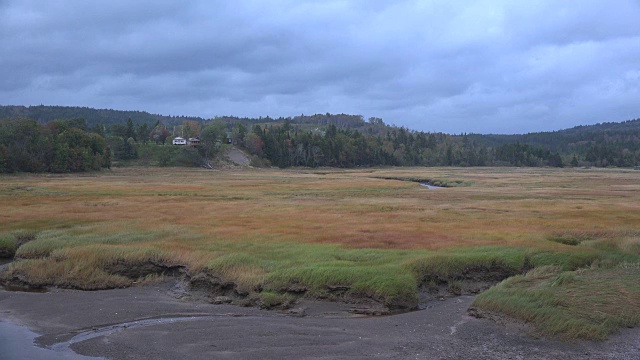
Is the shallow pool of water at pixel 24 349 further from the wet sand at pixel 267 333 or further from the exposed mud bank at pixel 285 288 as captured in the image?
the exposed mud bank at pixel 285 288

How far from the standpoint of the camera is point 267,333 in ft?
62.2

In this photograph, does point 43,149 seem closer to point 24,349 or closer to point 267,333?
point 24,349

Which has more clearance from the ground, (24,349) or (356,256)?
(356,256)

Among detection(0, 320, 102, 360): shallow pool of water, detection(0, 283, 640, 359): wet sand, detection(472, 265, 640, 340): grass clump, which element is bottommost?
detection(0, 320, 102, 360): shallow pool of water

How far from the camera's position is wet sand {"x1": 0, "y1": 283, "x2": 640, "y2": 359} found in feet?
56.9

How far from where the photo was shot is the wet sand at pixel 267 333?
683 inches

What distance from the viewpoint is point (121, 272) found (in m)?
27.7

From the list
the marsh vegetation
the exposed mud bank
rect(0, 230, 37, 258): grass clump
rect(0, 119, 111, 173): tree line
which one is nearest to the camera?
the marsh vegetation

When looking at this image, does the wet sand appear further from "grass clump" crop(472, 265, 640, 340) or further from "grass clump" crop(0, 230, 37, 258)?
"grass clump" crop(0, 230, 37, 258)

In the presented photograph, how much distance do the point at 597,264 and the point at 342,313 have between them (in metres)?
14.0

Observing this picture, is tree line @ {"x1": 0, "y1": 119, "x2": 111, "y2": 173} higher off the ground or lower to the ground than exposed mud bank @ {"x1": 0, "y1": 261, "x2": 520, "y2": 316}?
higher

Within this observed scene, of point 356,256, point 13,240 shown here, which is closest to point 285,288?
point 356,256

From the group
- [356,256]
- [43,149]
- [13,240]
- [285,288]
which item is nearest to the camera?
[285,288]

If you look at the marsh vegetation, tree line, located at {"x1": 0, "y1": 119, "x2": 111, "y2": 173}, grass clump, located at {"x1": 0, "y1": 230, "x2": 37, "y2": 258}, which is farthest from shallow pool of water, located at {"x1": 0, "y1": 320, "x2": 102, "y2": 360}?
tree line, located at {"x1": 0, "y1": 119, "x2": 111, "y2": 173}
